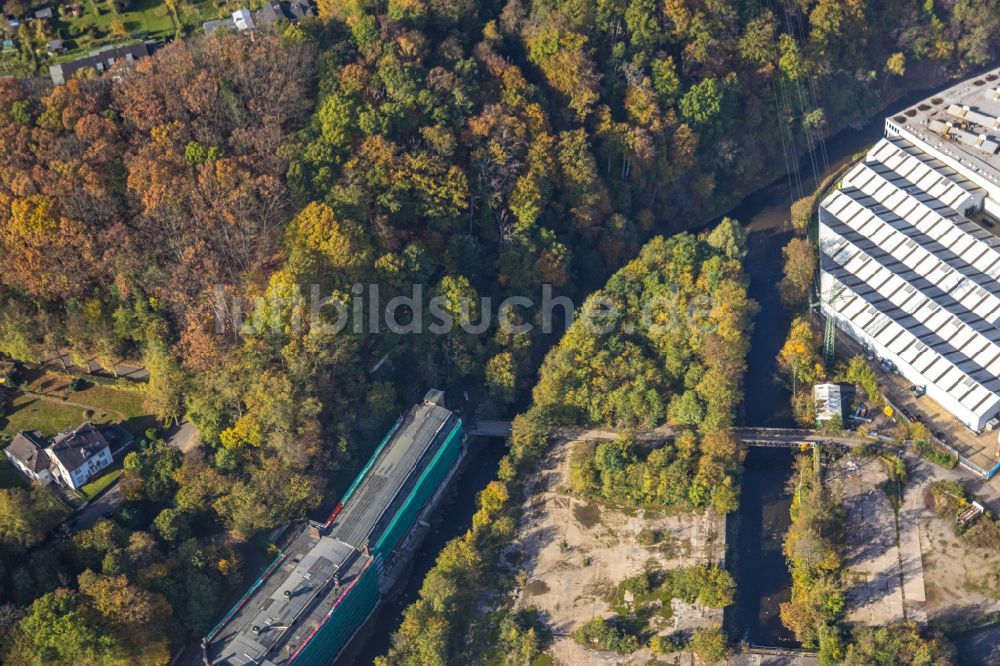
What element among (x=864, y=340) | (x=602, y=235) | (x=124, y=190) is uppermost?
(x=124, y=190)

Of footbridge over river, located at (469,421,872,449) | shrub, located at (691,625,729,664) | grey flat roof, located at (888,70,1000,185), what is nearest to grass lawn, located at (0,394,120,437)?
footbridge over river, located at (469,421,872,449)

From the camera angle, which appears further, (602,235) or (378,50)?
(602,235)

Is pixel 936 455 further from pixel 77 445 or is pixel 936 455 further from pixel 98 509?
pixel 77 445

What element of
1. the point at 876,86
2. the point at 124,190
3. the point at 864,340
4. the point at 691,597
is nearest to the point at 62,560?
the point at 124,190

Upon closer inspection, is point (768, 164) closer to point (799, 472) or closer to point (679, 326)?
point (679, 326)

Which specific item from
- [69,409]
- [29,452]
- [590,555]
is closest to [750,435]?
[590,555]

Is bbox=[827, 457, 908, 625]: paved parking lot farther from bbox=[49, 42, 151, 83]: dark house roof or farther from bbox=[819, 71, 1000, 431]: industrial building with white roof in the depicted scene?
bbox=[49, 42, 151, 83]: dark house roof

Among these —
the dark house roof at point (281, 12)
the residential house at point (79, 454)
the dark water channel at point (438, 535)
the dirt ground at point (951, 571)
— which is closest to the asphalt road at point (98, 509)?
the residential house at point (79, 454)
